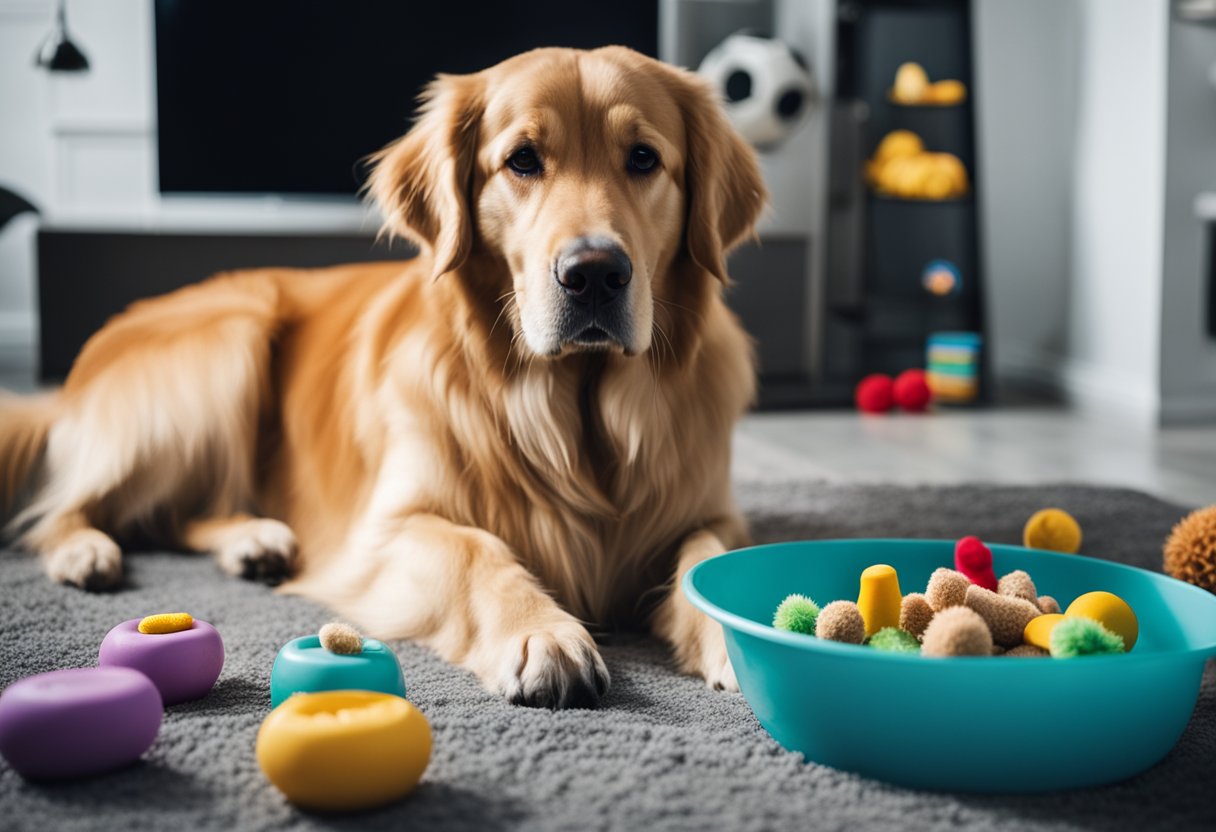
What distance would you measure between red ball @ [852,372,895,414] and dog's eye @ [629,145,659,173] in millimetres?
2757

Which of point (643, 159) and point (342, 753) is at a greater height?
point (643, 159)

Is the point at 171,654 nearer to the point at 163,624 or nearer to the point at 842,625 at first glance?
the point at 163,624

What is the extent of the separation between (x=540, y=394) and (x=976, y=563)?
679 mm

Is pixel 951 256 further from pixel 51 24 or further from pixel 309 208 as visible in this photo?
pixel 51 24

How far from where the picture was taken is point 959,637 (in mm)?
1143

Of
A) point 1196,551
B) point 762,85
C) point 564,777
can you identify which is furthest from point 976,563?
point 762,85

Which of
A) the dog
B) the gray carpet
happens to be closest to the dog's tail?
the dog

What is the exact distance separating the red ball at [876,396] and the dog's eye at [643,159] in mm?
2757

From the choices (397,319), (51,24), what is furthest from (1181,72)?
(51,24)

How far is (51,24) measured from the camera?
17.7ft

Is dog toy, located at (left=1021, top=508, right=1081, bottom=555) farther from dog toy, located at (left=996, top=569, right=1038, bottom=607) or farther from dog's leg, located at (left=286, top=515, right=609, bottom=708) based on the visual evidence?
dog's leg, located at (left=286, top=515, right=609, bottom=708)

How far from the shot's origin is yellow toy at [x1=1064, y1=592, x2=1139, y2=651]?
4.37ft

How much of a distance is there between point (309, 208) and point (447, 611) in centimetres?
400

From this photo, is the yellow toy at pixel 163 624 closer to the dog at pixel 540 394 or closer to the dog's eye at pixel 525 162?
→ the dog at pixel 540 394
